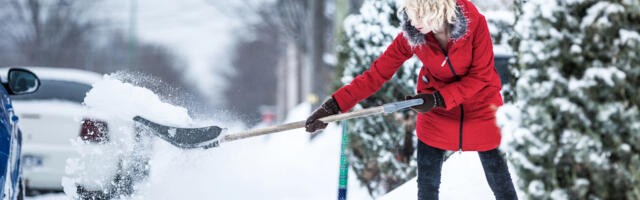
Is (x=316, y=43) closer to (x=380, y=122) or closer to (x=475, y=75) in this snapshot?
(x=380, y=122)

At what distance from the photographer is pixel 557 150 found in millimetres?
2035

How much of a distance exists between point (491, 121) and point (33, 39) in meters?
31.4

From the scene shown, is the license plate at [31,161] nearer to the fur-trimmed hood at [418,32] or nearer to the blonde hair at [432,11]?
the fur-trimmed hood at [418,32]

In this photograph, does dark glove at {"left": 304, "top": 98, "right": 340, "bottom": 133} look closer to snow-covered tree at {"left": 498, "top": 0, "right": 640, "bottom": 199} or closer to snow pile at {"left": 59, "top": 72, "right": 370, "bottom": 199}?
snow pile at {"left": 59, "top": 72, "right": 370, "bottom": 199}

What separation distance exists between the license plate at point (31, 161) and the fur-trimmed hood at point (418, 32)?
14.1 feet

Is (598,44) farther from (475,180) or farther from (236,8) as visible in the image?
(236,8)

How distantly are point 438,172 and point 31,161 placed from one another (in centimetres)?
431

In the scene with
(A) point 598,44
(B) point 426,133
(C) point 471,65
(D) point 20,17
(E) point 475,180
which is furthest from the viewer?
(D) point 20,17

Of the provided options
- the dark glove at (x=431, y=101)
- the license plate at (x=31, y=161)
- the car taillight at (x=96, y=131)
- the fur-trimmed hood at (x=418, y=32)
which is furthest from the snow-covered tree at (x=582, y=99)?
the license plate at (x=31, y=161)

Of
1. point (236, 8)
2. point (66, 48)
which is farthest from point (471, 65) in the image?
point (66, 48)

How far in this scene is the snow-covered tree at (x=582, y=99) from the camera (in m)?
1.93

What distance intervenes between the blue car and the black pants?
1.92 metres

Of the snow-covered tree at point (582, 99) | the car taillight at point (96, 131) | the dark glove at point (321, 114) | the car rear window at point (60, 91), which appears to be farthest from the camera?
the car rear window at point (60, 91)

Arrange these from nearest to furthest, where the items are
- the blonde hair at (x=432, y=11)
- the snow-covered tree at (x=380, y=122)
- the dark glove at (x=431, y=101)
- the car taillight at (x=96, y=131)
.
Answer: the blonde hair at (x=432, y=11), the dark glove at (x=431, y=101), the car taillight at (x=96, y=131), the snow-covered tree at (x=380, y=122)
